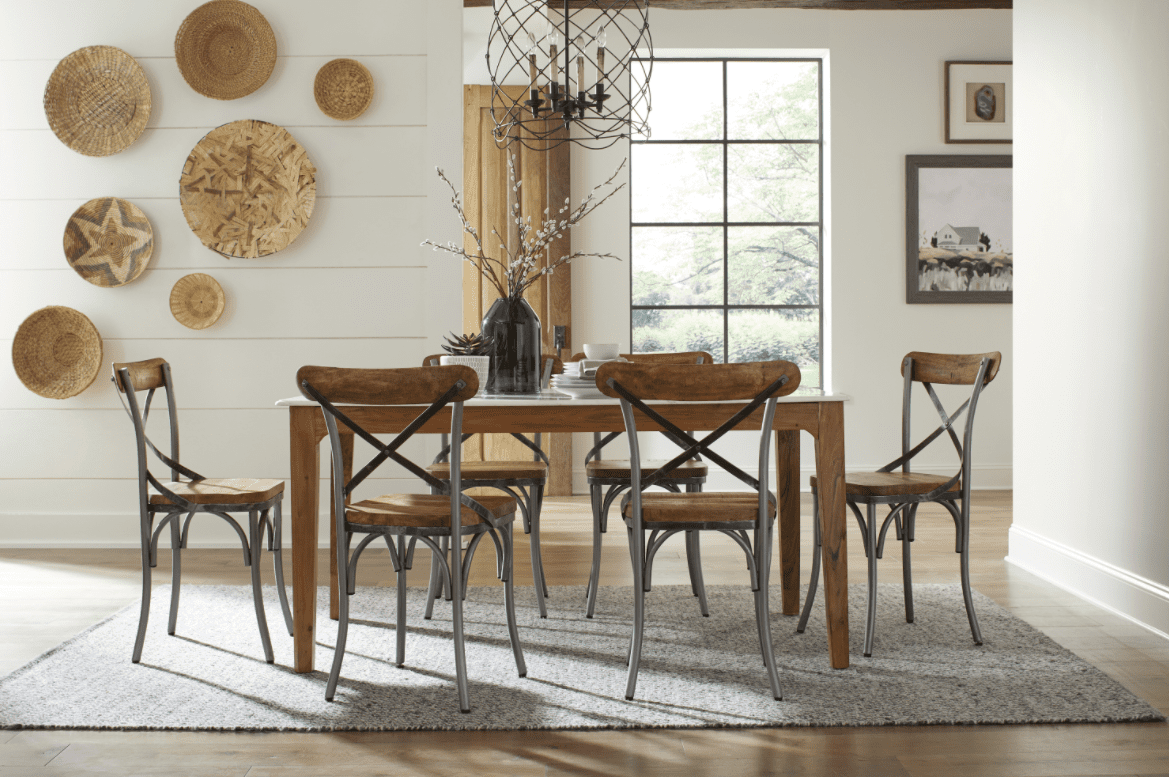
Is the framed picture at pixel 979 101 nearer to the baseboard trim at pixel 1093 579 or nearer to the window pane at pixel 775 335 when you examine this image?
the window pane at pixel 775 335

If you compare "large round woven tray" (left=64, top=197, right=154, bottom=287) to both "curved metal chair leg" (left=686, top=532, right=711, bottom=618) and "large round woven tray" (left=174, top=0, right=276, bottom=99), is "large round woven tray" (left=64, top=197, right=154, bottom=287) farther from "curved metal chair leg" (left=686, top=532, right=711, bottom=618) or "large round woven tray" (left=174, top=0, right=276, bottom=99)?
"curved metal chair leg" (left=686, top=532, right=711, bottom=618)

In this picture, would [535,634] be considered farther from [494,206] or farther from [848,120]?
[848,120]

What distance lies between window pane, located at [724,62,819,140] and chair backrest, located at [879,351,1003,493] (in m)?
2.96

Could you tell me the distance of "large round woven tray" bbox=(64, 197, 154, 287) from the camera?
12.8ft

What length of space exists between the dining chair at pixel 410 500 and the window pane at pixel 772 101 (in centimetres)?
378

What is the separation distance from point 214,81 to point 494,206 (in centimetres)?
177

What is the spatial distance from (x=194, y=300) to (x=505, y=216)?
1.92 m

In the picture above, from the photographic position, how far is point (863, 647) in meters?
2.50

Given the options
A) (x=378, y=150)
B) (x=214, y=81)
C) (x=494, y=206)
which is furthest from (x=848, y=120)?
(x=214, y=81)

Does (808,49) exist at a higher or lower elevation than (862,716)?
higher

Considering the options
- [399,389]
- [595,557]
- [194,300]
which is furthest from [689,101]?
[399,389]

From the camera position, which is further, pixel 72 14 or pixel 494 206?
pixel 494 206

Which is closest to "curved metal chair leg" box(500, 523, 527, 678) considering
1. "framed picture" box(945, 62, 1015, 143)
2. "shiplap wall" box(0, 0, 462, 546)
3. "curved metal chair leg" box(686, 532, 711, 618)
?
"curved metal chair leg" box(686, 532, 711, 618)

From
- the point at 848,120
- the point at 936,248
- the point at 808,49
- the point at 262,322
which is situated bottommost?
the point at 262,322
